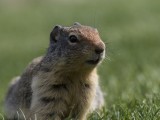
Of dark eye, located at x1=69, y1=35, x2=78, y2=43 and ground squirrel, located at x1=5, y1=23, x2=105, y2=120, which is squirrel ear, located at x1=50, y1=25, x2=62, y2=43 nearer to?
ground squirrel, located at x1=5, y1=23, x2=105, y2=120

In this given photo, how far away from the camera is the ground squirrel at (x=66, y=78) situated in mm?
6059

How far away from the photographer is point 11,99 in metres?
7.50

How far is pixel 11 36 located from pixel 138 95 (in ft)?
32.7

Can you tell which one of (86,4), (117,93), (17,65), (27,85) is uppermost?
(27,85)

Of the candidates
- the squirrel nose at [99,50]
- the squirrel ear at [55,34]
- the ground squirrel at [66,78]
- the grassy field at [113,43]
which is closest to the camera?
the squirrel nose at [99,50]

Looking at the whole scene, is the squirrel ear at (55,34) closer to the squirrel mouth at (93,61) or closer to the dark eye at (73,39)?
the dark eye at (73,39)

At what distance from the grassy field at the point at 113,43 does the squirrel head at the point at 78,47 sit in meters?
0.49

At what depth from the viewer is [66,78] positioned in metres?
6.32

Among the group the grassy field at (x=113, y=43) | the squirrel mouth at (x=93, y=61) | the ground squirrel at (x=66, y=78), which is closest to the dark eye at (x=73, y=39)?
the ground squirrel at (x=66, y=78)

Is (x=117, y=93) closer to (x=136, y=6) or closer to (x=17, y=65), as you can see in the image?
(x=17, y=65)

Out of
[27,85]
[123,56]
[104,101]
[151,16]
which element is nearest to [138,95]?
[104,101]

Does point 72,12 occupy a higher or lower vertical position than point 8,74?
lower

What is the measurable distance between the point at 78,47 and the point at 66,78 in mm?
457

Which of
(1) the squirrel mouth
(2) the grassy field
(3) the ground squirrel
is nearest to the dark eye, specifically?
(3) the ground squirrel
